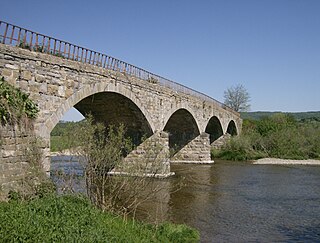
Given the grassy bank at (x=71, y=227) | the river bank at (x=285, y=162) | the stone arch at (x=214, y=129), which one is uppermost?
the stone arch at (x=214, y=129)

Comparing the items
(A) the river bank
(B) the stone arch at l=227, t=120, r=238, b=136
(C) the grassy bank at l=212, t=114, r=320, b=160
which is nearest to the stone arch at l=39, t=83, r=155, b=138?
(A) the river bank

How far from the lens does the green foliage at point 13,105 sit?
1124cm

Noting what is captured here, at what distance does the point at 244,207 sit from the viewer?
14.2m

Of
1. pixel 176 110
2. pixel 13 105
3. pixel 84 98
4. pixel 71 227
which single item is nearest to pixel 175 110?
pixel 176 110

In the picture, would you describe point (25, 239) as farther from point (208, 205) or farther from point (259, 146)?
point (259, 146)

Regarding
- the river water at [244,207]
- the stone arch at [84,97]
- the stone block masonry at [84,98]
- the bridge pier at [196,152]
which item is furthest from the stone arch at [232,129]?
the stone arch at [84,97]

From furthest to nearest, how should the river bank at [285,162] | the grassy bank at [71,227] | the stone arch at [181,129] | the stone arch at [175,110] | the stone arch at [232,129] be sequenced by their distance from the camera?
the stone arch at [232,129] < the stone arch at [181,129] < the river bank at [285,162] < the stone arch at [175,110] < the grassy bank at [71,227]

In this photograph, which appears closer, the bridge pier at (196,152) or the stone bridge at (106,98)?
the stone bridge at (106,98)

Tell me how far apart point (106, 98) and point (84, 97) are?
4303 millimetres

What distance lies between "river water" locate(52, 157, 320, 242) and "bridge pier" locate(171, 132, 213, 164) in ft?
37.1

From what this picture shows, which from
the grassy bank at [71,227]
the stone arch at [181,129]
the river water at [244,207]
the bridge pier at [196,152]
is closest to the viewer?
the grassy bank at [71,227]

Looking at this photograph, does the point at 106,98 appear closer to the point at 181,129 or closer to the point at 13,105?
the point at 13,105

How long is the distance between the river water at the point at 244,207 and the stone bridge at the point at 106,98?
1.88 m

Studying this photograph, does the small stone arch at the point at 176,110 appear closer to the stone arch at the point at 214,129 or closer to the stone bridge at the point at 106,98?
the stone bridge at the point at 106,98
